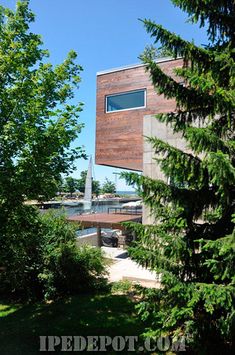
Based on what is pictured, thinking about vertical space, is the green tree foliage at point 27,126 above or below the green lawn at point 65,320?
above

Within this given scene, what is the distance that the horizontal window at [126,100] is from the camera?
45.3ft

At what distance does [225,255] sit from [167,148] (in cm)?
207

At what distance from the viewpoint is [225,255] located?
167 inches

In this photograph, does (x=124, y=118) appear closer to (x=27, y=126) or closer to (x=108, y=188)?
(x=27, y=126)

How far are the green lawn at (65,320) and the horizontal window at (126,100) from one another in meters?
9.11

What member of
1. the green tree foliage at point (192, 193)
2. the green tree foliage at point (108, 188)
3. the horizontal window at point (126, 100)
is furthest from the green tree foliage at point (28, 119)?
the green tree foliage at point (108, 188)

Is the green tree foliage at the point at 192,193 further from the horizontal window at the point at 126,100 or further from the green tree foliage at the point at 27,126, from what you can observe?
the horizontal window at the point at 126,100

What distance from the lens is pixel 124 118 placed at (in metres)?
13.9

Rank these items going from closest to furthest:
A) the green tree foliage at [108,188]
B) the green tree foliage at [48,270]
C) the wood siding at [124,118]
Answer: the green tree foliage at [48,270] < the wood siding at [124,118] < the green tree foliage at [108,188]

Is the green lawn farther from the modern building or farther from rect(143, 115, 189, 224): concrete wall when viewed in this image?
the modern building

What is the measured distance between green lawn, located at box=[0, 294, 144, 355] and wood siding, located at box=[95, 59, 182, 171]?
6840 mm

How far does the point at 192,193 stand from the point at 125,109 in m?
9.74

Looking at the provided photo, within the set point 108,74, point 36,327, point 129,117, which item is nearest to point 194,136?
point 36,327

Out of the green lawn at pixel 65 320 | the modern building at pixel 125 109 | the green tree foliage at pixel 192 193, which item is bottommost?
the green lawn at pixel 65 320
